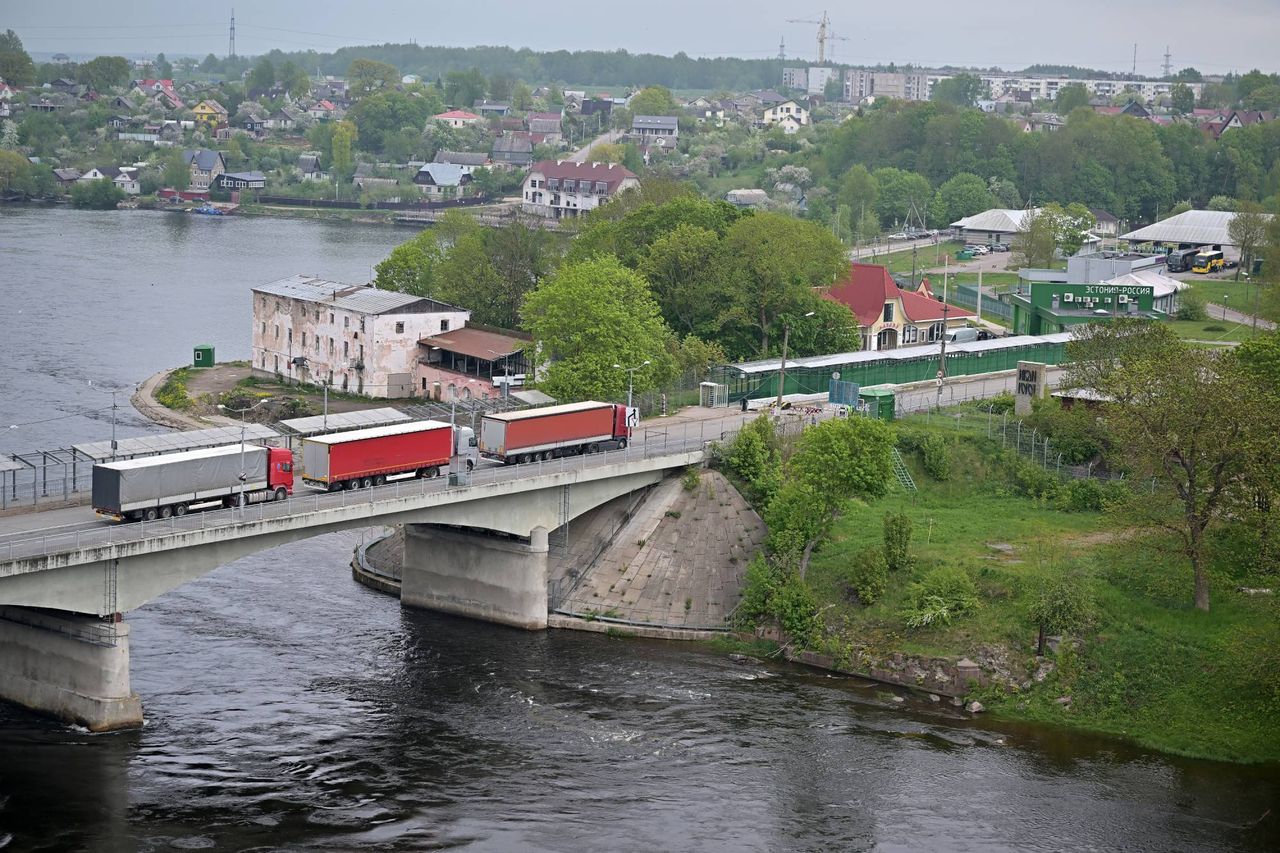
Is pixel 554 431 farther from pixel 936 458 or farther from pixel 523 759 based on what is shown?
pixel 523 759

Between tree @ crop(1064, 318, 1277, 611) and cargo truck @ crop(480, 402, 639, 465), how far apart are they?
2099 centimetres

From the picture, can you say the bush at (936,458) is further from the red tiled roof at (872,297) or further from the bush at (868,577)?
the red tiled roof at (872,297)

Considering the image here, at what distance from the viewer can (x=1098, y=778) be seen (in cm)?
5691

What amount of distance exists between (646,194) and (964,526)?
57.7 m

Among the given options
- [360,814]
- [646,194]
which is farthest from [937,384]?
[360,814]

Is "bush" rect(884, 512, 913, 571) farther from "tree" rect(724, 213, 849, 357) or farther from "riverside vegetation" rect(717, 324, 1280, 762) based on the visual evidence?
"tree" rect(724, 213, 849, 357)

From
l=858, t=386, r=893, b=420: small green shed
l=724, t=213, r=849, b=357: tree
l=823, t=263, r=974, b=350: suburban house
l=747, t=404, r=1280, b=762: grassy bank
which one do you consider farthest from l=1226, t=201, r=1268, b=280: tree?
l=747, t=404, r=1280, b=762: grassy bank

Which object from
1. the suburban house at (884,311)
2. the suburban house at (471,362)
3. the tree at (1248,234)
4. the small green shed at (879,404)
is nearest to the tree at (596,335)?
the suburban house at (471,362)

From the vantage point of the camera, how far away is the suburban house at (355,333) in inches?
4154

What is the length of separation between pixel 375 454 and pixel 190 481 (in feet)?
26.5

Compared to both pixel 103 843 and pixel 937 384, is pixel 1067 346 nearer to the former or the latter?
pixel 937 384

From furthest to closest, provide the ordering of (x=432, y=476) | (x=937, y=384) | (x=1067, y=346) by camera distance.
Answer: (x=937, y=384)
(x=1067, y=346)
(x=432, y=476)

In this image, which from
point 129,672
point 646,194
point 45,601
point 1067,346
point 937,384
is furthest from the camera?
point 646,194

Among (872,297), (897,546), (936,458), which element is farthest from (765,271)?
(897,546)
